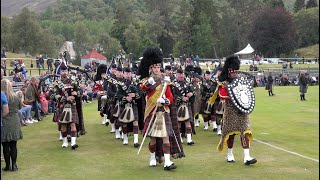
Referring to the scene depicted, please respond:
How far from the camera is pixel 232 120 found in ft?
33.7

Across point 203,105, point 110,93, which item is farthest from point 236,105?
point 203,105

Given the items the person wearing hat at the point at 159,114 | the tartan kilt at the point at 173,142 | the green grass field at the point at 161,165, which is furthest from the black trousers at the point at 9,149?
the tartan kilt at the point at 173,142

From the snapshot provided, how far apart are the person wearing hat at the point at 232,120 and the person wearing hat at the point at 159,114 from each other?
1001mm

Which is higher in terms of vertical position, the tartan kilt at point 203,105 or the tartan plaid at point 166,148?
the tartan kilt at point 203,105

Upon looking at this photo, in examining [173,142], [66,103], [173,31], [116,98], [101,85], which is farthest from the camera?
[173,31]

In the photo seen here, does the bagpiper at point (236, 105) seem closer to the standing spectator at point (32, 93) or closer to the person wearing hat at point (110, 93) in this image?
the person wearing hat at point (110, 93)

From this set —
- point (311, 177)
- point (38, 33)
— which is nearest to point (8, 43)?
point (38, 33)

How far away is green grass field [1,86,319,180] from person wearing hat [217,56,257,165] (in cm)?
41

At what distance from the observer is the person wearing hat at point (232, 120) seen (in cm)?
1020

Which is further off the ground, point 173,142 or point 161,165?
point 173,142

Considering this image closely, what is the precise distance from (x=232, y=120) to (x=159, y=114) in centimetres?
148

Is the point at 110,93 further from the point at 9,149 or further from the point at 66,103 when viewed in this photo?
the point at 9,149

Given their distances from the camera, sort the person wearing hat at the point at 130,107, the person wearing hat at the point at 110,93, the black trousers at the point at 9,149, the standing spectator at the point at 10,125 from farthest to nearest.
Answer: the person wearing hat at the point at 110,93
the person wearing hat at the point at 130,107
the black trousers at the point at 9,149
the standing spectator at the point at 10,125

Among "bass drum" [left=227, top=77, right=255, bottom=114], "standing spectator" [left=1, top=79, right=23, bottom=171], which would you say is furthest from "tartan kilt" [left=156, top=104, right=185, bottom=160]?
"standing spectator" [left=1, top=79, right=23, bottom=171]
